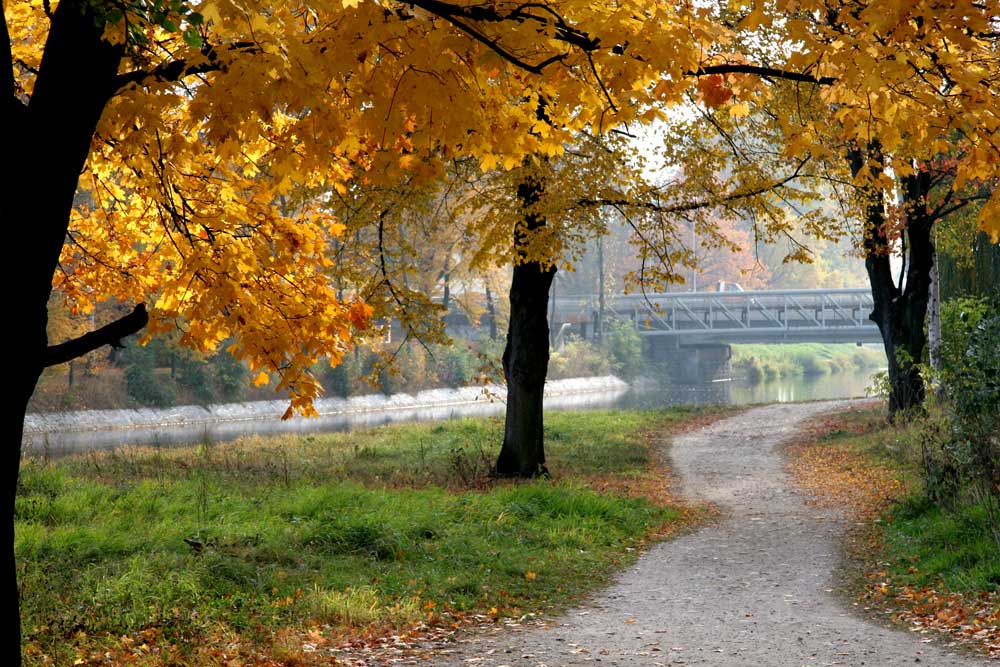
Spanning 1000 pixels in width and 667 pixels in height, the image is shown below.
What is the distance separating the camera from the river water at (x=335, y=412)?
27.1m

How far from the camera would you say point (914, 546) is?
9.19 meters

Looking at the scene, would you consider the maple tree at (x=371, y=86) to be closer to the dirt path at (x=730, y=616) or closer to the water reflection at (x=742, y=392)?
the dirt path at (x=730, y=616)

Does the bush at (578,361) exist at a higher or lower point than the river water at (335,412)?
higher

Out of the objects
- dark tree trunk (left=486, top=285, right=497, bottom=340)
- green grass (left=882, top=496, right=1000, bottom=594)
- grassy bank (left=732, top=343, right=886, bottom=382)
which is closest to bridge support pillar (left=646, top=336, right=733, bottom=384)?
grassy bank (left=732, top=343, right=886, bottom=382)

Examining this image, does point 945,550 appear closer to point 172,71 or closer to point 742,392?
point 172,71

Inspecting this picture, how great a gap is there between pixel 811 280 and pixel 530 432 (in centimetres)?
7050

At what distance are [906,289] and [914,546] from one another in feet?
35.3

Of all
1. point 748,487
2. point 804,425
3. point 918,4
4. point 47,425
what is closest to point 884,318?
point 804,425

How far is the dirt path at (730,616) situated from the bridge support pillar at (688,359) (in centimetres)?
4627

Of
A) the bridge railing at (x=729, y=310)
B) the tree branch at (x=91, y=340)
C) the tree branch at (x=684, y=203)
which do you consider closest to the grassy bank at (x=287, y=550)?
the tree branch at (x=91, y=340)

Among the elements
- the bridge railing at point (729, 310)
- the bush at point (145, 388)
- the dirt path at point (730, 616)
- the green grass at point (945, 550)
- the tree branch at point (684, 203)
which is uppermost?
the bridge railing at point (729, 310)

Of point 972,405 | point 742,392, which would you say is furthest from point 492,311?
point 972,405

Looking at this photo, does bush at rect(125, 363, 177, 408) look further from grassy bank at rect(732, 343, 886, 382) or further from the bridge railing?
grassy bank at rect(732, 343, 886, 382)

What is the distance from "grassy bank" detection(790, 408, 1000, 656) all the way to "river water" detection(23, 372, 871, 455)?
6.47 m
